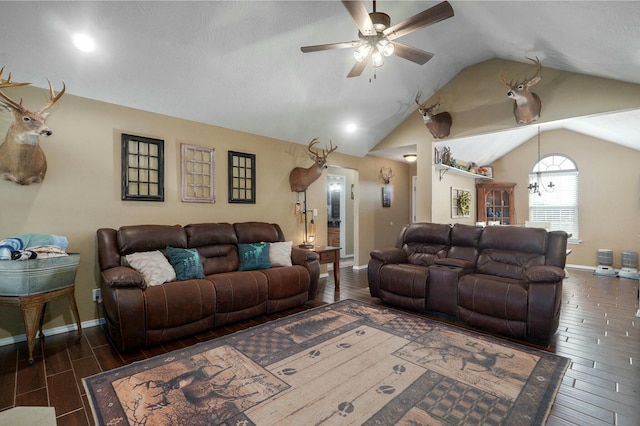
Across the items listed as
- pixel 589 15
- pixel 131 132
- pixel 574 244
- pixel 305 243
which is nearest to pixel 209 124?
pixel 131 132

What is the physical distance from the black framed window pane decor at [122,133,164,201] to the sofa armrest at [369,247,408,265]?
2893 mm

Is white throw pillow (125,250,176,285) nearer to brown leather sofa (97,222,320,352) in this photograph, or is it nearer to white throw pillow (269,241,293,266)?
brown leather sofa (97,222,320,352)

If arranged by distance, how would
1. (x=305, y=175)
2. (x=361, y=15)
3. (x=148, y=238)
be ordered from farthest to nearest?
1. (x=305, y=175)
2. (x=148, y=238)
3. (x=361, y=15)

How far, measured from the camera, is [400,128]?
593 centimetres

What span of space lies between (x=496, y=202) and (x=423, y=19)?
21.5ft

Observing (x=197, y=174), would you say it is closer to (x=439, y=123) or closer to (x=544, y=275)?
(x=439, y=123)

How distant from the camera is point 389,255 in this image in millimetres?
4164

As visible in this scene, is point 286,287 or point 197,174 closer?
point 286,287

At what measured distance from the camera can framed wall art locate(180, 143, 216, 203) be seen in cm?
400

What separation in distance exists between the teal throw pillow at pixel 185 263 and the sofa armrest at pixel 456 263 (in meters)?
2.88

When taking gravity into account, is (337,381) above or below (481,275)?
below

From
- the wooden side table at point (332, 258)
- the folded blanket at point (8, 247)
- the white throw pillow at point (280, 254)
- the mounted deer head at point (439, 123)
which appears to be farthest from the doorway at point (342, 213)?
the folded blanket at point (8, 247)

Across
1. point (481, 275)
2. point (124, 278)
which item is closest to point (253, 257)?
point (124, 278)

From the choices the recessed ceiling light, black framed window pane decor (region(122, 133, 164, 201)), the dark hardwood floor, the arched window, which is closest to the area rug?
the dark hardwood floor
